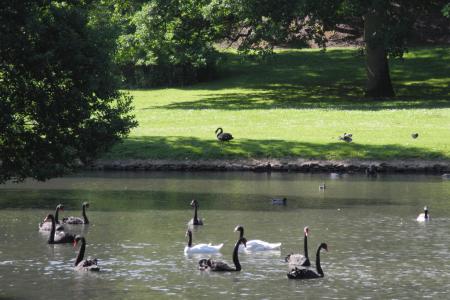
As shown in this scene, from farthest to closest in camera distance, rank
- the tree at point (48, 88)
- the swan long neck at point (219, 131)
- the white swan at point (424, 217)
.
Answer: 1. the swan long neck at point (219, 131)
2. the white swan at point (424, 217)
3. the tree at point (48, 88)

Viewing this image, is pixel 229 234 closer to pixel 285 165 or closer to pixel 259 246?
pixel 259 246

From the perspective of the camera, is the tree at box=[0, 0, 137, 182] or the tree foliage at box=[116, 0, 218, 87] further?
the tree foliage at box=[116, 0, 218, 87]

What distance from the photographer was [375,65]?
76875 millimetres

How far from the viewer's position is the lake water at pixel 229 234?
2705 centimetres

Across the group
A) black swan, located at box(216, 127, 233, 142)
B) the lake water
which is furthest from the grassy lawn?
the lake water

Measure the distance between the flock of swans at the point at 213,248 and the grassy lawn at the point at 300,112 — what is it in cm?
1696

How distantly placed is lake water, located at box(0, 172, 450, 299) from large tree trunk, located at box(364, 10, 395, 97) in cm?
2623

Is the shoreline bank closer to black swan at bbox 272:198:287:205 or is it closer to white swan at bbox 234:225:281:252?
black swan at bbox 272:198:287:205

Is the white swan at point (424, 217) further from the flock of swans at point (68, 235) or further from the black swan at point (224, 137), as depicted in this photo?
the black swan at point (224, 137)

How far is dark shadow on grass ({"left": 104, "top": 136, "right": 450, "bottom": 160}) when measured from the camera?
178 ft

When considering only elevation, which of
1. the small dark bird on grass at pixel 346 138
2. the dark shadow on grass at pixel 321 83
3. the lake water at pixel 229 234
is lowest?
the lake water at pixel 229 234

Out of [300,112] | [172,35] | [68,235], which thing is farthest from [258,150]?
[172,35]

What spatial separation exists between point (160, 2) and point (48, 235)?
47.5 metres

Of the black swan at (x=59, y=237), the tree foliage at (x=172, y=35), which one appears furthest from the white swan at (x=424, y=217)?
the tree foliage at (x=172, y=35)
